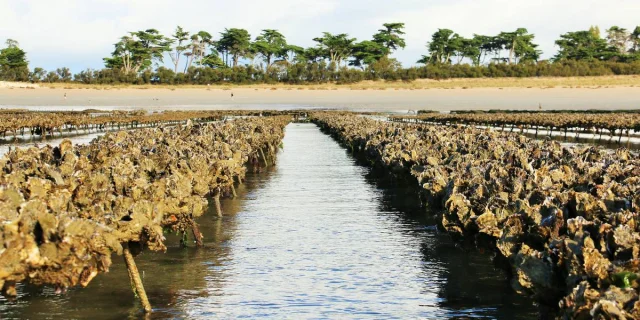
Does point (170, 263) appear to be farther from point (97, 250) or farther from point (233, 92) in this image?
point (233, 92)

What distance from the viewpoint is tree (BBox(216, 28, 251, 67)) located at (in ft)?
625

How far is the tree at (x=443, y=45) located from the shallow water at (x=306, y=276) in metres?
172

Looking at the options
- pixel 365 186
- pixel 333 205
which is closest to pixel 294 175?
pixel 365 186

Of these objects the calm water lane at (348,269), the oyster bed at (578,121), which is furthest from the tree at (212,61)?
the calm water lane at (348,269)

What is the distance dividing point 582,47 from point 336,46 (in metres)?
57.6

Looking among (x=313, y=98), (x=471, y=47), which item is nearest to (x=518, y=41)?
(x=471, y=47)

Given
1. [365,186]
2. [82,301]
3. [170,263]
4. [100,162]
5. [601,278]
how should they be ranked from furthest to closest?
1. [365,186]
2. [100,162]
3. [170,263]
4. [82,301]
5. [601,278]

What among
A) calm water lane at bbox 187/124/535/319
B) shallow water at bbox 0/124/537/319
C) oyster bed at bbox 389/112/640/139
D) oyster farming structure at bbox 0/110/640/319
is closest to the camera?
oyster farming structure at bbox 0/110/640/319

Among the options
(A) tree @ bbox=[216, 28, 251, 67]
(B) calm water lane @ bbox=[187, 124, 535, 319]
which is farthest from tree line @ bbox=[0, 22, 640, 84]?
(B) calm water lane @ bbox=[187, 124, 535, 319]

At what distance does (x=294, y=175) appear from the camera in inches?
1524

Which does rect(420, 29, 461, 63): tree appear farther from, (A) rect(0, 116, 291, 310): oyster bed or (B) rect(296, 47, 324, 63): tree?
(A) rect(0, 116, 291, 310): oyster bed

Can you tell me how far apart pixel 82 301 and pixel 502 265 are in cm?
735

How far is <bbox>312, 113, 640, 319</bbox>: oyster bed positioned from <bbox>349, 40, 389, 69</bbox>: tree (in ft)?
551

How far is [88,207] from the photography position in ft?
45.1
